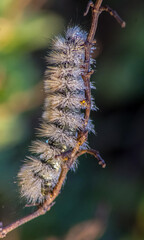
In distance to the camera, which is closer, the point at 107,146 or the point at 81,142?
the point at 81,142

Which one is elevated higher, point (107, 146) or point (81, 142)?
point (81, 142)

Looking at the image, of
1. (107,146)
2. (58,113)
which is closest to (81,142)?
(58,113)

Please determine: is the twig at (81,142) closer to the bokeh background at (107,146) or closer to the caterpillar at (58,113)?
the caterpillar at (58,113)

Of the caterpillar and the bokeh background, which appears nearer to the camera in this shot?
the caterpillar

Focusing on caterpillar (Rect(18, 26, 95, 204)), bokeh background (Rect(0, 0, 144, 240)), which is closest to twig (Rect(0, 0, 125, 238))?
caterpillar (Rect(18, 26, 95, 204))

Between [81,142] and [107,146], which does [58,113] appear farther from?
[107,146]

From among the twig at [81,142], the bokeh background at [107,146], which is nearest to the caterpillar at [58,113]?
the twig at [81,142]

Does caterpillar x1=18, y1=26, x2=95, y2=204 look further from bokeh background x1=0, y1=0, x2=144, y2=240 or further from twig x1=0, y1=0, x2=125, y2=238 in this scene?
bokeh background x1=0, y1=0, x2=144, y2=240

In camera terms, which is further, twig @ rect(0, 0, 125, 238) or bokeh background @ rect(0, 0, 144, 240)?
bokeh background @ rect(0, 0, 144, 240)
